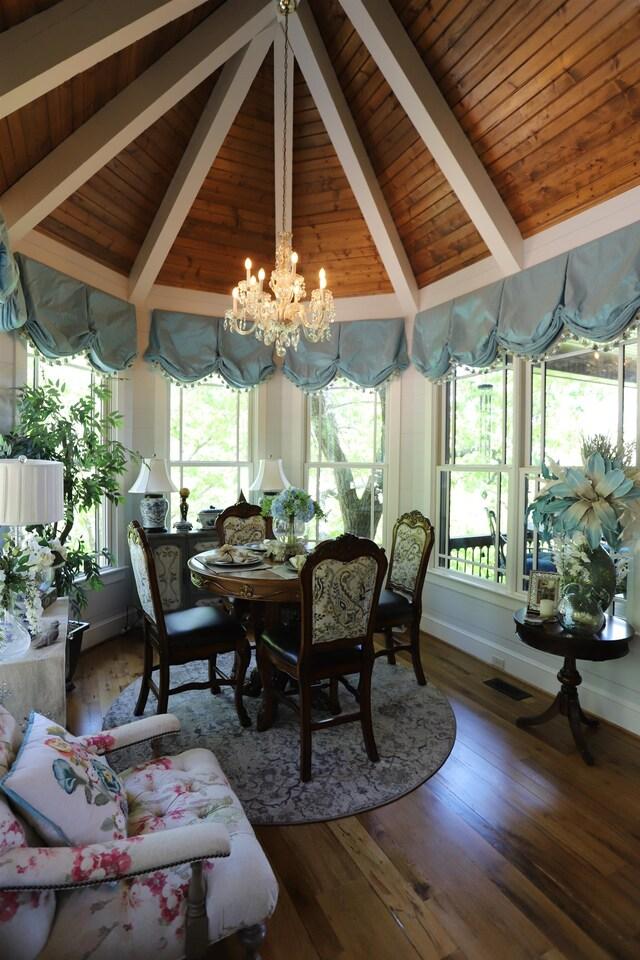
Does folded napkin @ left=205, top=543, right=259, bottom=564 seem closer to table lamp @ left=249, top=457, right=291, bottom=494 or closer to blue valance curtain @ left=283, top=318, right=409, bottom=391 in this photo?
table lamp @ left=249, top=457, right=291, bottom=494

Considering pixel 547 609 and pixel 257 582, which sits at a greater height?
pixel 257 582

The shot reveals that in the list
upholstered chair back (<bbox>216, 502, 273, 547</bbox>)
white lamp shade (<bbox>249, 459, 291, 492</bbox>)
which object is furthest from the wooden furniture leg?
white lamp shade (<bbox>249, 459, 291, 492</bbox>)

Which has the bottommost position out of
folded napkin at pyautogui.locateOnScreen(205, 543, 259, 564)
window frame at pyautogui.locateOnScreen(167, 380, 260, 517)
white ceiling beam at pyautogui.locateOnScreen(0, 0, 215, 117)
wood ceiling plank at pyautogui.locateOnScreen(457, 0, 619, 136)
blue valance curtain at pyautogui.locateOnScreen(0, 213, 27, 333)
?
folded napkin at pyautogui.locateOnScreen(205, 543, 259, 564)

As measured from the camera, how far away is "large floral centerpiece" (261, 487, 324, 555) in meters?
3.11

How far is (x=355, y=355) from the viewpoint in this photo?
182 inches

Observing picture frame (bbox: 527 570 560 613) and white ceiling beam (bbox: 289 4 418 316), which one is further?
white ceiling beam (bbox: 289 4 418 316)

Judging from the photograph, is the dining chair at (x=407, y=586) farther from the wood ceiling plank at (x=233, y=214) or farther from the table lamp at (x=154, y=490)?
the wood ceiling plank at (x=233, y=214)

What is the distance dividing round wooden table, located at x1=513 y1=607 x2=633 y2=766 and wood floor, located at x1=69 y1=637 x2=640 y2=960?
136 mm

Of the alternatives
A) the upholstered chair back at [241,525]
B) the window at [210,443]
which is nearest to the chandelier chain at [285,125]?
the window at [210,443]

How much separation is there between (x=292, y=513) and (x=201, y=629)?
851 mm

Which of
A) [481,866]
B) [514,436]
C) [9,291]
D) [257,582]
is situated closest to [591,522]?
[514,436]

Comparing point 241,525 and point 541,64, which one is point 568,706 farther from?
point 541,64

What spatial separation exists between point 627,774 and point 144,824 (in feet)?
7.46

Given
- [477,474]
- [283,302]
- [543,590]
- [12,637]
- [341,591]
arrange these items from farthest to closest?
[477,474], [283,302], [543,590], [341,591], [12,637]
